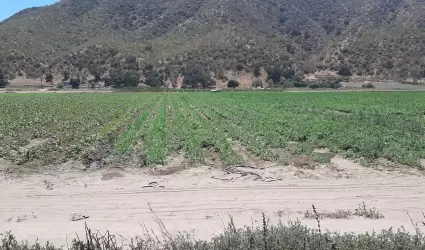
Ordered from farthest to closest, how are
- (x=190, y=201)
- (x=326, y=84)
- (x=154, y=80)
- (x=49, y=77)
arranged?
(x=49, y=77) → (x=154, y=80) → (x=326, y=84) → (x=190, y=201)

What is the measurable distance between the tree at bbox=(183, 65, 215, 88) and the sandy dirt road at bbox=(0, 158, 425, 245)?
93.7 m

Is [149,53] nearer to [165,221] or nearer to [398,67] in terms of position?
→ [398,67]

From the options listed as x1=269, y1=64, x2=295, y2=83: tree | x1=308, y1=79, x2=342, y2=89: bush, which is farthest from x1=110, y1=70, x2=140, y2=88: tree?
x1=308, y1=79, x2=342, y2=89: bush

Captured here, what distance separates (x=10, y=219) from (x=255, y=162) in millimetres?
8306

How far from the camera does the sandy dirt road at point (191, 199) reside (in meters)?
8.85

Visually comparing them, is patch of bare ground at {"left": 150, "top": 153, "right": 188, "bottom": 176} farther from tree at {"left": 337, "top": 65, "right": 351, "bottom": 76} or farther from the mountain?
tree at {"left": 337, "top": 65, "right": 351, "bottom": 76}

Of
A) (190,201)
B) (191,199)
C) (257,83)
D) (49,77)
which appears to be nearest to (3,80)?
(49,77)

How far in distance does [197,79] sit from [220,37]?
2058cm

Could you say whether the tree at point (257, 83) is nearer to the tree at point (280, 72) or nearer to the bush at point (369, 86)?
the tree at point (280, 72)

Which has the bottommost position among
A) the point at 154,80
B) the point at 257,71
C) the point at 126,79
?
the point at 154,80

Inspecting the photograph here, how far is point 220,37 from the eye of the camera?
122m

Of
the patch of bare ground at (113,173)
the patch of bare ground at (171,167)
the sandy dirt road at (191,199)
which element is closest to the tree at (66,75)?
the patch of bare ground at (171,167)

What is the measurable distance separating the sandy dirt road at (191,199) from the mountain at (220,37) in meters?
99.8

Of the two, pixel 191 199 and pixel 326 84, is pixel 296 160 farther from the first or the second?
pixel 326 84
